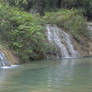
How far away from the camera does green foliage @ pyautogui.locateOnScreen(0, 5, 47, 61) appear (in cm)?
2133

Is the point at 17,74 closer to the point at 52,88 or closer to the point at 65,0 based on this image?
the point at 52,88

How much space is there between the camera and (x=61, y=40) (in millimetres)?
26500

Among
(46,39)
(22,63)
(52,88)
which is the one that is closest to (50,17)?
(46,39)

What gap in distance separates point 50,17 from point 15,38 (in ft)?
23.7

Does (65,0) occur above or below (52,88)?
above

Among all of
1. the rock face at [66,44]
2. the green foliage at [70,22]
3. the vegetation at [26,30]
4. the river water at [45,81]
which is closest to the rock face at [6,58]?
the vegetation at [26,30]

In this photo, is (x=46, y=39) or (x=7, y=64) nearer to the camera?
(x=7, y=64)

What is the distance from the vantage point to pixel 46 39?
25.5 meters

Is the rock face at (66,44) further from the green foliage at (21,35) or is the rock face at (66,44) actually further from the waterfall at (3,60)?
the waterfall at (3,60)

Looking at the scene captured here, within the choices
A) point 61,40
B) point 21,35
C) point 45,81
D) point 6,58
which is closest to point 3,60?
point 6,58

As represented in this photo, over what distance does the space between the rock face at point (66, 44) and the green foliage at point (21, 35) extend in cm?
253

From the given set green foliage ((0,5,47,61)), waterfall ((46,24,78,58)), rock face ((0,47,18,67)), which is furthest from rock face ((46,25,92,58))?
rock face ((0,47,18,67))

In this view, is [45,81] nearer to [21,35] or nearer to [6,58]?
[6,58]

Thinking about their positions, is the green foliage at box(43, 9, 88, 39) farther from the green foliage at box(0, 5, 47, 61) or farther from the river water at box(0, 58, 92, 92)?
the river water at box(0, 58, 92, 92)
